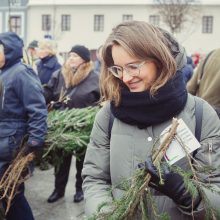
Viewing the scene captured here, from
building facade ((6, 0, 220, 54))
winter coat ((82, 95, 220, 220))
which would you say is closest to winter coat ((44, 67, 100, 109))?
winter coat ((82, 95, 220, 220))

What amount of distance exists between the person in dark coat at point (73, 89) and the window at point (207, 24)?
42.4 m

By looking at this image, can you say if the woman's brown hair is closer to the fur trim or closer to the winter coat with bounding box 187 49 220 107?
the winter coat with bounding box 187 49 220 107

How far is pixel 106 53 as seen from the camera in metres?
2.18

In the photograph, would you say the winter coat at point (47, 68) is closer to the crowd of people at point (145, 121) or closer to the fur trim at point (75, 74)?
the fur trim at point (75, 74)

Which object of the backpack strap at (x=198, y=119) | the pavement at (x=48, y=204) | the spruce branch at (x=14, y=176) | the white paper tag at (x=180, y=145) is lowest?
the pavement at (x=48, y=204)

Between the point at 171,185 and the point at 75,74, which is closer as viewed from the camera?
the point at 171,185

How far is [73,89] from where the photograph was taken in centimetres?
547

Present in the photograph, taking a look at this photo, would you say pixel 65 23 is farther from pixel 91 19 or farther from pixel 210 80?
pixel 210 80

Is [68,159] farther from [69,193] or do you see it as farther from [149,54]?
[149,54]

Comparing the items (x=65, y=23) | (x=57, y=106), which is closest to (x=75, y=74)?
(x=57, y=106)

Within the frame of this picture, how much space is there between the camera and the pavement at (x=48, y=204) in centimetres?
518

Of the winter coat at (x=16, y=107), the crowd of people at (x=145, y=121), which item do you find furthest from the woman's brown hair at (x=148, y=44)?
the winter coat at (x=16, y=107)

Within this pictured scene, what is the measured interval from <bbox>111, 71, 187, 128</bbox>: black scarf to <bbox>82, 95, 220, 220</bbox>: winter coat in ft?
0.15

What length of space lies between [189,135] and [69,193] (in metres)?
4.14
